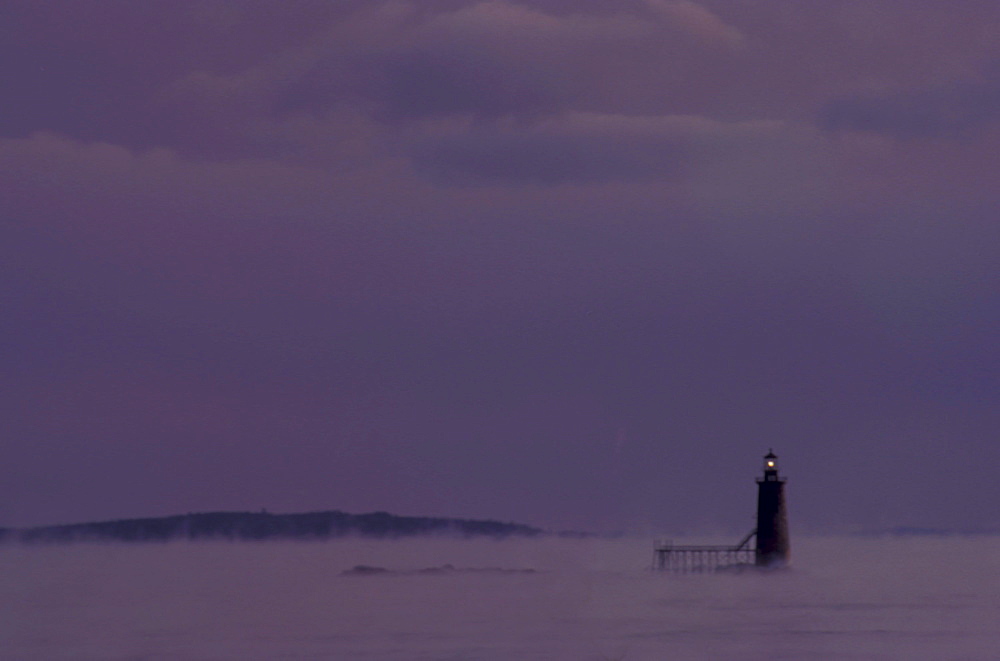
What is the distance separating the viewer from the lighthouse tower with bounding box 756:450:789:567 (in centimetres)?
8838

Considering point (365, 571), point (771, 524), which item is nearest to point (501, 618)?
point (771, 524)

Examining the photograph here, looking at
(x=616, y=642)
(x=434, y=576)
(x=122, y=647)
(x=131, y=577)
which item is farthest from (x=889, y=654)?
(x=131, y=577)

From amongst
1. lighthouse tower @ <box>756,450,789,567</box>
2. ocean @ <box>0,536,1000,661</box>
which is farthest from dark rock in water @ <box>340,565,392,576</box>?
lighthouse tower @ <box>756,450,789,567</box>

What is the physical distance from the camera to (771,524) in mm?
88750

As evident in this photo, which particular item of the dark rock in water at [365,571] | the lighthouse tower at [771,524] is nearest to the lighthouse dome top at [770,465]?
the lighthouse tower at [771,524]

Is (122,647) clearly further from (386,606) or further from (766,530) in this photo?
(766,530)

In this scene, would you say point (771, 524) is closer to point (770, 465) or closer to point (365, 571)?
point (770, 465)

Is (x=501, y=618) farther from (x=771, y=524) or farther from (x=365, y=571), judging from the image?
(x=365, y=571)

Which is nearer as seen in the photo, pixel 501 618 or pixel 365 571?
pixel 501 618

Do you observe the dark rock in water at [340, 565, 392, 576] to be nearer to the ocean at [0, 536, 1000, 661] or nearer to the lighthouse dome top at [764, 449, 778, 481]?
the ocean at [0, 536, 1000, 661]

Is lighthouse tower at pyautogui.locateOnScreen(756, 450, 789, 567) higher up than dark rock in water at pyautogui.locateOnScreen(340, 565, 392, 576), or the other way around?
lighthouse tower at pyautogui.locateOnScreen(756, 450, 789, 567)

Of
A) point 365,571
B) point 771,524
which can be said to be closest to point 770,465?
point 771,524

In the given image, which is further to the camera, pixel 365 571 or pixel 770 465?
pixel 365 571

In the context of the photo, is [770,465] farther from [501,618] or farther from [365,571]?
[365,571]
